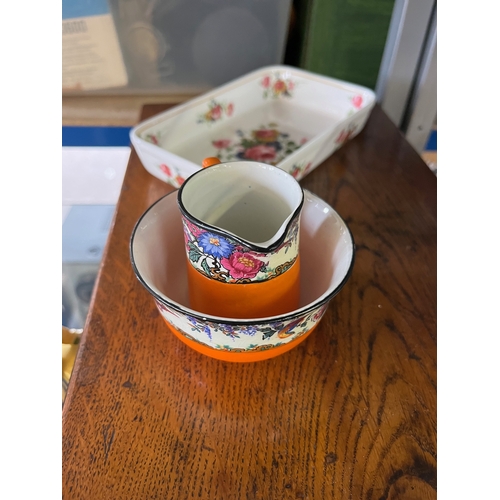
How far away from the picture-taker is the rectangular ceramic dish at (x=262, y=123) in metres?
0.52

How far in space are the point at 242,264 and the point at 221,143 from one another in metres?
0.36

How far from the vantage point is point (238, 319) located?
0.26 metres

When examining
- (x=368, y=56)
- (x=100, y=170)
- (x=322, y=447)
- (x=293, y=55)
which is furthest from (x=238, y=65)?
(x=322, y=447)

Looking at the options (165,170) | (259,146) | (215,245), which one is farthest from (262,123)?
(215,245)

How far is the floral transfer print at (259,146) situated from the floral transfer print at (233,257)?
29 cm

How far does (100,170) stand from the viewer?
0.93 metres

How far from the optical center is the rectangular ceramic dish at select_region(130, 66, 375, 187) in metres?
0.52

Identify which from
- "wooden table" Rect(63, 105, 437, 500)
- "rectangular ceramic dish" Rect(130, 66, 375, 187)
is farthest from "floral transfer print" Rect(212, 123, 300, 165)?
"wooden table" Rect(63, 105, 437, 500)

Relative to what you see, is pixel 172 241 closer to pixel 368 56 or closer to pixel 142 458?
pixel 142 458

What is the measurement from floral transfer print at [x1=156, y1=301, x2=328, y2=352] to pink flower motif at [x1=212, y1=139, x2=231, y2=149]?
13.7 inches

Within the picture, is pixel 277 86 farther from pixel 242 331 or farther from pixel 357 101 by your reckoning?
pixel 242 331

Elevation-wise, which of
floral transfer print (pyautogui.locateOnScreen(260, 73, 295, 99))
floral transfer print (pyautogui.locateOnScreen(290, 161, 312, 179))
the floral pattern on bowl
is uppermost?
floral transfer print (pyautogui.locateOnScreen(260, 73, 295, 99))

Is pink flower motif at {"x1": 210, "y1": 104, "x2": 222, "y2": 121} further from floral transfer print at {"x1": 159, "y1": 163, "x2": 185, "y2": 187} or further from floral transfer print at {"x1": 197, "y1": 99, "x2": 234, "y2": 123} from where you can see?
floral transfer print at {"x1": 159, "y1": 163, "x2": 185, "y2": 187}

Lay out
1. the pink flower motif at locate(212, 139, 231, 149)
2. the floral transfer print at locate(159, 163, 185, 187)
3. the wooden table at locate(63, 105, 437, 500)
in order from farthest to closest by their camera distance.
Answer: the pink flower motif at locate(212, 139, 231, 149), the floral transfer print at locate(159, 163, 185, 187), the wooden table at locate(63, 105, 437, 500)
